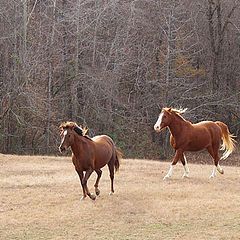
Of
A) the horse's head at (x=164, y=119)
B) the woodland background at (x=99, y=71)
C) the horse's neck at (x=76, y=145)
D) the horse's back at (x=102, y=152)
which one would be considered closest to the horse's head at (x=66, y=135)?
the horse's neck at (x=76, y=145)

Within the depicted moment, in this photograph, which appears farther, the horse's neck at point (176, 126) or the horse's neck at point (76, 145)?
the horse's neck at point (176, 126)

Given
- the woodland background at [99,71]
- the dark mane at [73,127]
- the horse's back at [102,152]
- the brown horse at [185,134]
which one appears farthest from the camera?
the woodland background at [99,71]

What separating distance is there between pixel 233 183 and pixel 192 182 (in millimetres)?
1146

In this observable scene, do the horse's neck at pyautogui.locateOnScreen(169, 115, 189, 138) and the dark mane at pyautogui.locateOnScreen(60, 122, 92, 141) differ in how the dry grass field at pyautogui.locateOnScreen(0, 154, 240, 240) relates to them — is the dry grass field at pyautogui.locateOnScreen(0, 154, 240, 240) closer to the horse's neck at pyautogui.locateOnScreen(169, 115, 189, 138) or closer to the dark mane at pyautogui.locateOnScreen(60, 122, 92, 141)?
the horse's neck at pyautogui.locateOnScreen(169, 115, 189, 138)

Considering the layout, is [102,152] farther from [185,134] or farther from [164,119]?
[185,134]

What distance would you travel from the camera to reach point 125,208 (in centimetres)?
939

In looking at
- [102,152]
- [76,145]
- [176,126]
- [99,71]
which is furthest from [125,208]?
[99,71]

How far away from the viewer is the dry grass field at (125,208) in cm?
792

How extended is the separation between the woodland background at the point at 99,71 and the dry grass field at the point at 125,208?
10.9m

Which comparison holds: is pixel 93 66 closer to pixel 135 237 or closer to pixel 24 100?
pixel 24 100

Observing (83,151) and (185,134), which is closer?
(83,151)

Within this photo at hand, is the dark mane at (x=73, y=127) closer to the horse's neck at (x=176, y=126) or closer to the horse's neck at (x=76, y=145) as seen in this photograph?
the horse's neck at (x=76, y=145)

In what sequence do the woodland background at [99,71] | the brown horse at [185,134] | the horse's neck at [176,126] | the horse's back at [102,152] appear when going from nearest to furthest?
the horse's back at [102,152]
the brown horse at [185,134]
the horse's neck at [176,126]
the woodland background at [99,71]

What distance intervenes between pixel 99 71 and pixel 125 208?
16840 mm
